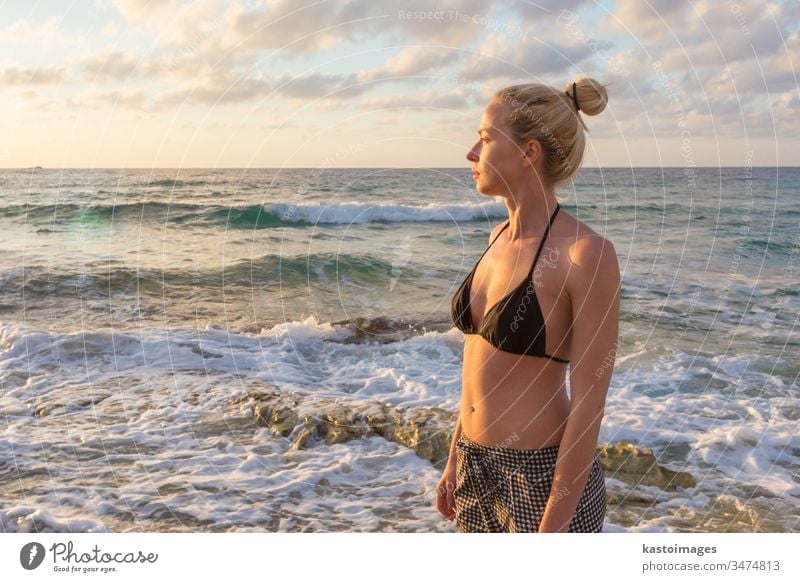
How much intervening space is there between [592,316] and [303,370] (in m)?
7.34

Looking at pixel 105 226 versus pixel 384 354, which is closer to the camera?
pixel 384 354

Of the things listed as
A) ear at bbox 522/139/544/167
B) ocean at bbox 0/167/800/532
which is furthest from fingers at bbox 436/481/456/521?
ocean at bbox 0/167/800/532

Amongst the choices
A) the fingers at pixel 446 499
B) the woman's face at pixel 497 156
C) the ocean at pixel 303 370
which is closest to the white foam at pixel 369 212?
the ocean at pixel 303 370

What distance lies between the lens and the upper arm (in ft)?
7.57

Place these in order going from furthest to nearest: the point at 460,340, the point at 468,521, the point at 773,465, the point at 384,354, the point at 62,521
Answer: the point at 460,340, the point at 384,354, the point at 773,465, the point at 62,521, the point at 468,521

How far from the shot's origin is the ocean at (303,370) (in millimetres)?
5734

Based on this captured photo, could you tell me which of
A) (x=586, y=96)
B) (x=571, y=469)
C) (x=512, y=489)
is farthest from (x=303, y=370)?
(x=586, y=96)

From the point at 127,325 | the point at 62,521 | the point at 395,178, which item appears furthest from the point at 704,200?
the point at 62,521

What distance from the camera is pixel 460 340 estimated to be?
10.8 metres

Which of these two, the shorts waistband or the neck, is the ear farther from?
the shorts waistband

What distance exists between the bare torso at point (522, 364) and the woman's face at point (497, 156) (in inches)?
9.4

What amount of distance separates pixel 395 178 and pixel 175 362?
24493mm

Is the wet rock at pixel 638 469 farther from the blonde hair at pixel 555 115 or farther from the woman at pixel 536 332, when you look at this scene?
the blonde hair at pixel 555 115

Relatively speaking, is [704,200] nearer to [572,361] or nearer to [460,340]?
[460,340]
